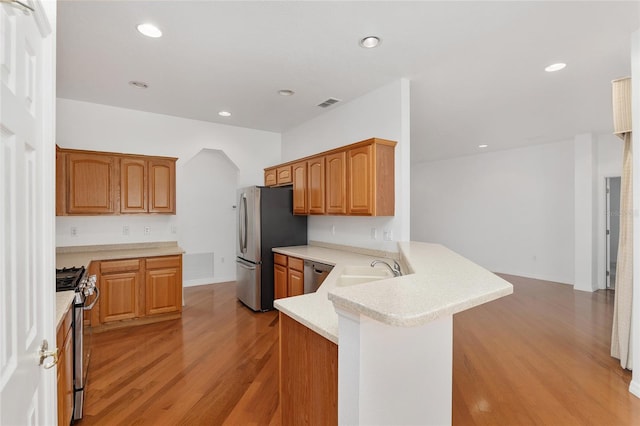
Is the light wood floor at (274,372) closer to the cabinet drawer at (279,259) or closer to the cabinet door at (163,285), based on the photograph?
the cabinet door at (163,285)

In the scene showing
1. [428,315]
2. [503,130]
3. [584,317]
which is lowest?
[584,317]

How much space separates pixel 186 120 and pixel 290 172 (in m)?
1.76

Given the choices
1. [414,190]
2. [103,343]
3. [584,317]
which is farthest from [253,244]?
[414,190]

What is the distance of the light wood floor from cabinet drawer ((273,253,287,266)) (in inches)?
27.4

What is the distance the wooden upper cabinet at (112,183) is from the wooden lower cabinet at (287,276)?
5.38 ft

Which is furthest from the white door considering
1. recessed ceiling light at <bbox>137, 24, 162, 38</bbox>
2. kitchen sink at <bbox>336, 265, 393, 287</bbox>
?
kitchen sink at <bbox>336, 265, 393, 287</bbox>

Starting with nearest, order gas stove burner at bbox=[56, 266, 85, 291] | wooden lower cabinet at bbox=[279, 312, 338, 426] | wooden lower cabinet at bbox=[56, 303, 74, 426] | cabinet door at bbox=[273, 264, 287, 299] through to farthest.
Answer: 1. wooden lower cabinet at bbox=[279, 312, 338, 426]
2. wooden lower cabinet at bbox=[56, 303, 74, 426]
3. gas stove burner at bbox=[56, 266, 85, 291]
4. cabinet door at bbox=[273, 264, 287, 299]

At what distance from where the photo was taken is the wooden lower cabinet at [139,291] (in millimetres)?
3572

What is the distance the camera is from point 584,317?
160 inches

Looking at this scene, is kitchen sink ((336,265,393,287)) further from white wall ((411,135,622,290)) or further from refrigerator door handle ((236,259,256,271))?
white wall ((411,135,622,290))

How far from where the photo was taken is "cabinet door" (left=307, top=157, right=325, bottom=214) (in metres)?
3.90

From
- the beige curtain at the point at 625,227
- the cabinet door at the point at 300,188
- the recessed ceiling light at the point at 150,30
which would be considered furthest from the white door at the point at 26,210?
the beige curtain at the point at 625,227

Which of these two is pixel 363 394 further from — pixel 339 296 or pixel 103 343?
pixel 103 343

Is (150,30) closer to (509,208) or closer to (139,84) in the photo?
(139,84)
